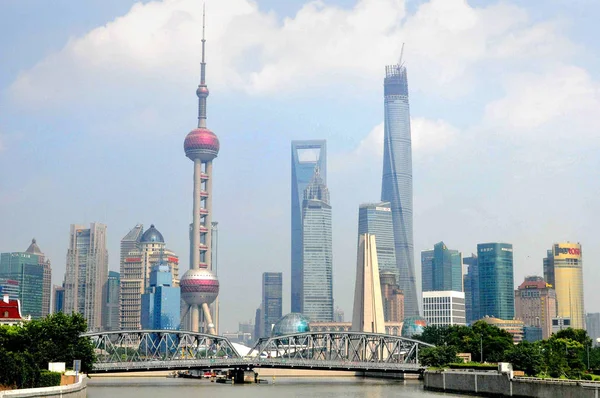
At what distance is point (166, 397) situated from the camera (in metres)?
144

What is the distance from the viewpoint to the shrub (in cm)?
10200

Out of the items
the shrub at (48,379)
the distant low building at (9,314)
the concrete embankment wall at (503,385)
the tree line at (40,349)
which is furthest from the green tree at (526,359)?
the distant low building at (9,314)

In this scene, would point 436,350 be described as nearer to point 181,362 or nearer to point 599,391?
point 181,362

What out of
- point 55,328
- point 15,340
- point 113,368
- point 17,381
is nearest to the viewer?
point 17,381

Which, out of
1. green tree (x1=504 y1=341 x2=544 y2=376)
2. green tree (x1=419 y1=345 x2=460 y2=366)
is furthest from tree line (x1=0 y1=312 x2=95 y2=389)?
green tree (x1=504 y1=341 x2=544 y2=376)

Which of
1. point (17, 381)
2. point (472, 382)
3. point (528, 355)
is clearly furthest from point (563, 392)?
point (17, 381)

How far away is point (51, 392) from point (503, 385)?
63.6m

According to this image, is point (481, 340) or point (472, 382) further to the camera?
point (481, 340)

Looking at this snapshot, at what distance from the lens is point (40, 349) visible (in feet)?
421

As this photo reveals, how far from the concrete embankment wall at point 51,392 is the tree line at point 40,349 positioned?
2.07m

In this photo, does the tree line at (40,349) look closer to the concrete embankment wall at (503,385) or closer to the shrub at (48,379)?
the shrub at (48,379)

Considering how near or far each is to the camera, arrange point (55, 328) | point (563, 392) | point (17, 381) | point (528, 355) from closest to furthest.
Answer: point (17, 381), point (563, 392), point (55, 328), point (528, 355)

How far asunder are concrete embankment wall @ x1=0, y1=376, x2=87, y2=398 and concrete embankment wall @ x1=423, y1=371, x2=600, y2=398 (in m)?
54.0

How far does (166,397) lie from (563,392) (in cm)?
5885
